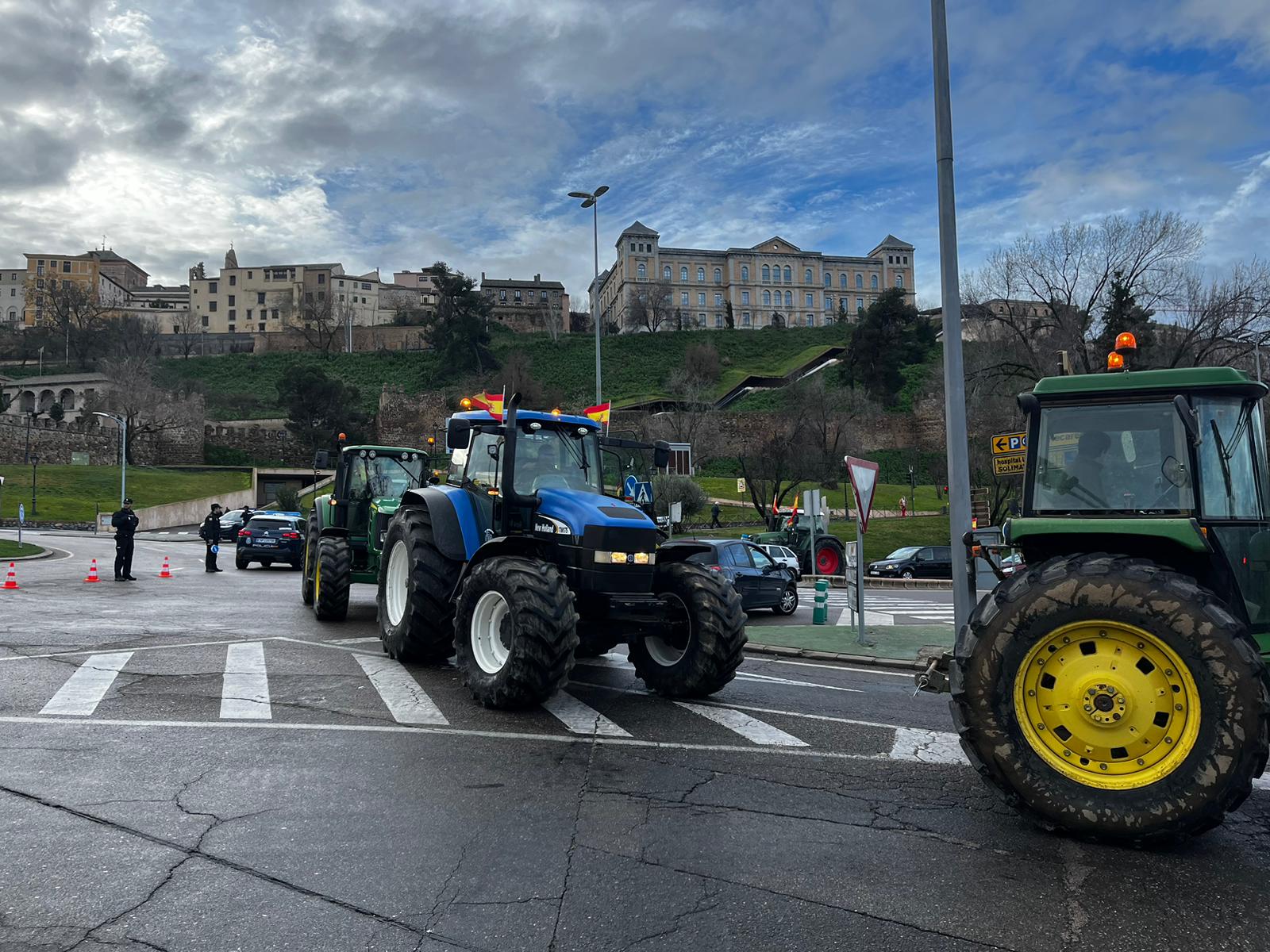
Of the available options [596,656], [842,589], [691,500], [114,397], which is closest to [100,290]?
[114,397]

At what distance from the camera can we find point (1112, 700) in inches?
194

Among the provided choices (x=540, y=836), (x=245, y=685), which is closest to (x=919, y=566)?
(x=245, y=685)

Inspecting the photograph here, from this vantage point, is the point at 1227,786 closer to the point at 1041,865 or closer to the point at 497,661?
the point at 1041,865

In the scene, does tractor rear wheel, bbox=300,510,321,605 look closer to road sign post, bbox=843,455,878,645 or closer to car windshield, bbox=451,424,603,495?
car windshield, bbox=451,424,603,495

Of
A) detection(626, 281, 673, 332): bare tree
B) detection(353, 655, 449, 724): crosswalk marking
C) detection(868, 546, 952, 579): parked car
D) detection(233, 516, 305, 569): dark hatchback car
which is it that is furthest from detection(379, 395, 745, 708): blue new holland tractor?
detection(626, 281, 673, 332): bare tree

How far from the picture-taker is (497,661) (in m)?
8.36

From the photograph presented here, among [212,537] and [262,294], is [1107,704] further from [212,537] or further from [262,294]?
[262,294]

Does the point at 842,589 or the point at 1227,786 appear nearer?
the point at 1227,786

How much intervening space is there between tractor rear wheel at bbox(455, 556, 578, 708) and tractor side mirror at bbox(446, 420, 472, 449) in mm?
1700

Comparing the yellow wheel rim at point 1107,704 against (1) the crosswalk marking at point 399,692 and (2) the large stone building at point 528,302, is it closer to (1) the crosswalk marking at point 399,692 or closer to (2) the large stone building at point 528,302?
(1) the crosswalk marking at point 399,692

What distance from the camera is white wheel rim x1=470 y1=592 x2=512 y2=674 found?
8320 millimetres

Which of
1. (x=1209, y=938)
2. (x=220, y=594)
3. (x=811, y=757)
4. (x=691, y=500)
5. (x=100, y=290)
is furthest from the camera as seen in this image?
(x=100, y=290)

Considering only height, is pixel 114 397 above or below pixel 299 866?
above

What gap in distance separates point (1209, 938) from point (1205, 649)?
1385mm
